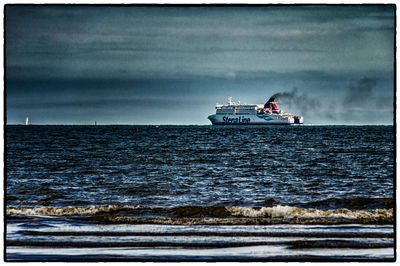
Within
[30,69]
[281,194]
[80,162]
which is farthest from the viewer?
[80,162]

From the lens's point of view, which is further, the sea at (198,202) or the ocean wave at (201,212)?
the ocean wave at (201,212)

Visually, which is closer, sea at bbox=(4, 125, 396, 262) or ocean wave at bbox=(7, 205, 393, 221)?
sea at bbox=(4, 125, 396, 262)

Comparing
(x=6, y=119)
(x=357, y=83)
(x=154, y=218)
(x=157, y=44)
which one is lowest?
(x=154, y=218)

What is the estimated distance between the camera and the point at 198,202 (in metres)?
6.19

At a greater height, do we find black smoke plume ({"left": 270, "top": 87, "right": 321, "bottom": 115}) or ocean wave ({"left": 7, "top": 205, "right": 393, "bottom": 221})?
black smoke plume ({"left": 270, "top": 87, "right": 321, "bottom": 115})

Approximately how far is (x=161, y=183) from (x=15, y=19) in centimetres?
314

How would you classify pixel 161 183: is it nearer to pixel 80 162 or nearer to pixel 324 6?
pixel 80 162

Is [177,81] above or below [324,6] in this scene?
below

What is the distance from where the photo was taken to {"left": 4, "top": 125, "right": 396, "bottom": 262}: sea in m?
4.22

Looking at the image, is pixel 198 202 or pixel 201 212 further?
pixel 198 202

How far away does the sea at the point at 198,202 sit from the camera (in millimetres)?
4223

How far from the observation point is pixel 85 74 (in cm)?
546

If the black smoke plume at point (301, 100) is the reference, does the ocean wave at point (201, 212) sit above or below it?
below

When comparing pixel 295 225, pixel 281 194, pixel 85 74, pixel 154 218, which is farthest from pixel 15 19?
pixel 281 194
